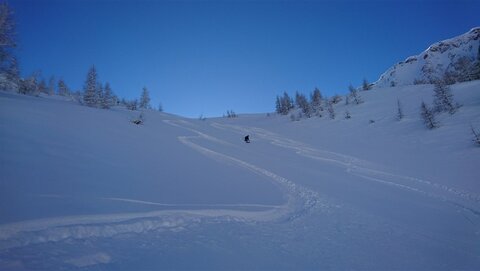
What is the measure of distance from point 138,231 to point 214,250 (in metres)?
1.69

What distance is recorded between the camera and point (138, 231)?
528 centimetres

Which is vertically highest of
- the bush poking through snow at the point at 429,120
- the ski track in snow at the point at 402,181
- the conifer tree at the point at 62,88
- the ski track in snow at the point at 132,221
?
the conifer tree at the point at 62,88

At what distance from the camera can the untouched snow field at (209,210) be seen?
461cm

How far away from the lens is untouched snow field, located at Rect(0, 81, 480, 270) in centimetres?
461

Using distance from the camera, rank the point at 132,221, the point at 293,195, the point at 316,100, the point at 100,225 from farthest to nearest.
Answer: the point at 316,100 → the point at 293,195 → the point at 132,221 → the point at 100,225

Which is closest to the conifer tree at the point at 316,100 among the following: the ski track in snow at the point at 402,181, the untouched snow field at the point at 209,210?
the ski track in snow at the point at 402,181

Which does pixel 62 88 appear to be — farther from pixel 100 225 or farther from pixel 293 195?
pixel 100 225

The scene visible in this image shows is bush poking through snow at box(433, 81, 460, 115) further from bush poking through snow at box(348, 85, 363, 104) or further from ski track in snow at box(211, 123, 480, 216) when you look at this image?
bush poking through snow at box(348, 85, 363, 104)

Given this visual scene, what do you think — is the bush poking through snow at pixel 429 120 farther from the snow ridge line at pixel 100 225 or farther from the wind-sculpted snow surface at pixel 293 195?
the snow ridge line at pixel 100 225

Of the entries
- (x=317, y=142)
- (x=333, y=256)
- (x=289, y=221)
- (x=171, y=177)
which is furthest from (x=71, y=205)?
(x=317, y=142)

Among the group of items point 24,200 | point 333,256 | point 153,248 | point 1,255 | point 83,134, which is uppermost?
Result: point 83,134

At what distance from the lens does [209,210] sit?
6961 millimetres

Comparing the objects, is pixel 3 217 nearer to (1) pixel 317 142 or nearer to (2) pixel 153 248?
(2) pixel 153 248

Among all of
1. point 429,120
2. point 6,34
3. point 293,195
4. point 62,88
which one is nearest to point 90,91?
point 6,34
